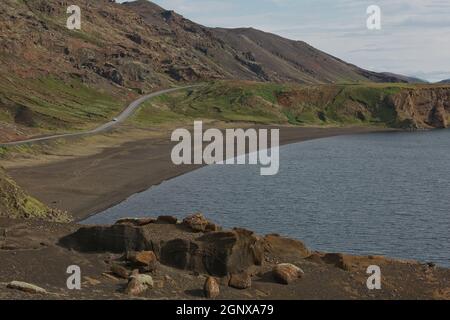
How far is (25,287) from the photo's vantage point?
2669 cm

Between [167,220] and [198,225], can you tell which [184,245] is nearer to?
[198,225]

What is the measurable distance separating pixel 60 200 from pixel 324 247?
97.4 feet

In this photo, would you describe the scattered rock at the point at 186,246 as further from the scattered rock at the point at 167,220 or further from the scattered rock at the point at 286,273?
the scattered rock at the point at 167,220

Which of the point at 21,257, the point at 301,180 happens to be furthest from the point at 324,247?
the point at 301,180

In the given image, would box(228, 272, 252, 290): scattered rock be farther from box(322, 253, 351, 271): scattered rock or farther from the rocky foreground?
box(322, 253, 351, 271): scattered rock

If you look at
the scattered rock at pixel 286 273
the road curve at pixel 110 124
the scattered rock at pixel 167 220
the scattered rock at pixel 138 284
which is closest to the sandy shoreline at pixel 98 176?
the road curve at pixel 110 124

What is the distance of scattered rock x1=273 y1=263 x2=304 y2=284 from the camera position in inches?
1193

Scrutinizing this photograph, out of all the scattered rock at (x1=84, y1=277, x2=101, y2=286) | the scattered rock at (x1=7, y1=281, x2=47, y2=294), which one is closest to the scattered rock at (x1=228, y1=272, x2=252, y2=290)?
the scattered rock at (x1=84, y1=277, x2=101, y2=286)

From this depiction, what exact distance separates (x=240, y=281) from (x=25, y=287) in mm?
9953

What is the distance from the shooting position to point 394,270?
33812 millimetres

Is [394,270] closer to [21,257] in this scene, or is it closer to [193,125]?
[21,257]

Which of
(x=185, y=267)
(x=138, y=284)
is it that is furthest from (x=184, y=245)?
(x=138, y=284)

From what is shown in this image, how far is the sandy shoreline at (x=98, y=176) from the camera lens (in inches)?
2574

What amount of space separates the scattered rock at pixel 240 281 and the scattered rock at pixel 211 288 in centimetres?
97
